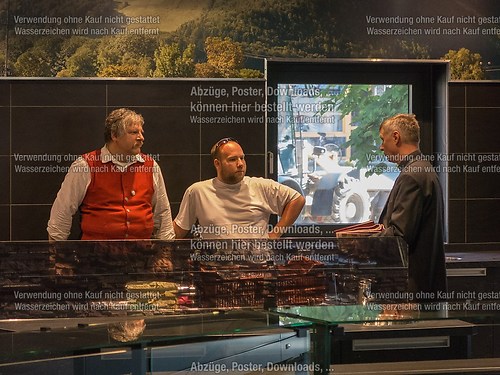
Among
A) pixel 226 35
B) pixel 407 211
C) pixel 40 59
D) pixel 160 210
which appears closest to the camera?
pixel 407 211

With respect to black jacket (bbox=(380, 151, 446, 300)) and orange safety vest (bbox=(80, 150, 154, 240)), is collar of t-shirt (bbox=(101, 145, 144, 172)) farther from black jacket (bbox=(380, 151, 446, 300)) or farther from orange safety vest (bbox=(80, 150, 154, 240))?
black jacket (bbox=(380, 151, 446, 300))

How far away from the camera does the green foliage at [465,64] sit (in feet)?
18.9

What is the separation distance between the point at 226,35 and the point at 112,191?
2013 mm

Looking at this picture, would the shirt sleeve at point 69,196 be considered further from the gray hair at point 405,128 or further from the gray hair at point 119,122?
the gray hair at point 405,128

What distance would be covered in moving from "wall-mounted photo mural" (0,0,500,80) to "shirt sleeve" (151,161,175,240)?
1633mm

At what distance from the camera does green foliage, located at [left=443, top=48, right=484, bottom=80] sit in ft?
18.9

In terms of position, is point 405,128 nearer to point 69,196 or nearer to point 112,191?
point 112,191

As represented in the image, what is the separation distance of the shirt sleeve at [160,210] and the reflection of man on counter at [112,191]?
41 mm

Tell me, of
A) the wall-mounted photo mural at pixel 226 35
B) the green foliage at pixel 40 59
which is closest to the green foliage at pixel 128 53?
the wall-mounted photo mural at pixel 226 35

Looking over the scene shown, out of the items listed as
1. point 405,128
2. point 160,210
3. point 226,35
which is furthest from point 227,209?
point 226,35

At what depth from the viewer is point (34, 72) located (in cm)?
546

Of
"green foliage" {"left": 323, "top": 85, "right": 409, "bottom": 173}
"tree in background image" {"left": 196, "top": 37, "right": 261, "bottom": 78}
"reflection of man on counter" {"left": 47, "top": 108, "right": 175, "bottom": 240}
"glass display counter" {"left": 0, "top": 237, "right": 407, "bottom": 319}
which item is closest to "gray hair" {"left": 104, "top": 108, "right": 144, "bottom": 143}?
"reflection of man on counter" {"left": 47, "top": 108, "right": 175, "bottom": 240}

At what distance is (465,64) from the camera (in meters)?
5.77

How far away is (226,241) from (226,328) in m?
1.30
